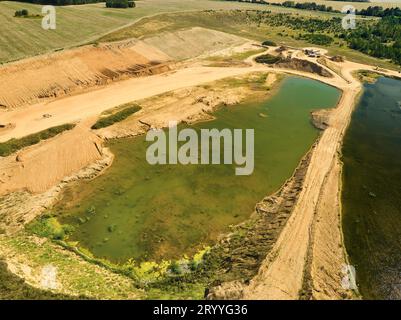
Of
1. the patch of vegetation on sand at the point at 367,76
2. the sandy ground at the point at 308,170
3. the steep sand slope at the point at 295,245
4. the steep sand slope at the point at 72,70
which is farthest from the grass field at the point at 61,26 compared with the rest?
the patch of vegetation on sand at the point at 367,76

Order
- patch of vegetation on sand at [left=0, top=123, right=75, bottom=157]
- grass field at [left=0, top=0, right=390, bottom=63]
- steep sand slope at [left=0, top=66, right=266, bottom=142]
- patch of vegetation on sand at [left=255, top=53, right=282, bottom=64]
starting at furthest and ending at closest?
1. patch of vegetation on sand at [left=255, top=53, right=282, bottom=64]
2. grass field at [left=0, top=0, right=390, bottom=63]
3. steep sand slope at [left=0, top=66, right=266, bottom=142]
4. patch of vegetation on sand at [left=0, top=123, right=75, bottom=157]

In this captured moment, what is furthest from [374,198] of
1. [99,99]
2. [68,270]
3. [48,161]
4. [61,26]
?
[61,26]

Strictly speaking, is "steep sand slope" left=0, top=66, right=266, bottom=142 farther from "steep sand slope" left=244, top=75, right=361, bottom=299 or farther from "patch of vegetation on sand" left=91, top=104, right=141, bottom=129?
"steep sand slope" left=244, top=75, right=361, bottom=299

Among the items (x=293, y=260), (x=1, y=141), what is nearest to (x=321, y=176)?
(x=293, y=260)

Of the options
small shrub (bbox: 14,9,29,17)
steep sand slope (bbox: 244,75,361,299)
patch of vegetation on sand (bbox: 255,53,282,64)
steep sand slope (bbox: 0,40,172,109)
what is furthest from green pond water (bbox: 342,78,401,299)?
small shrub (bbox: 14,9,29,17)

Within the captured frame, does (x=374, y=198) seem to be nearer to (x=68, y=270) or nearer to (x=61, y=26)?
(x=68, y=270)
